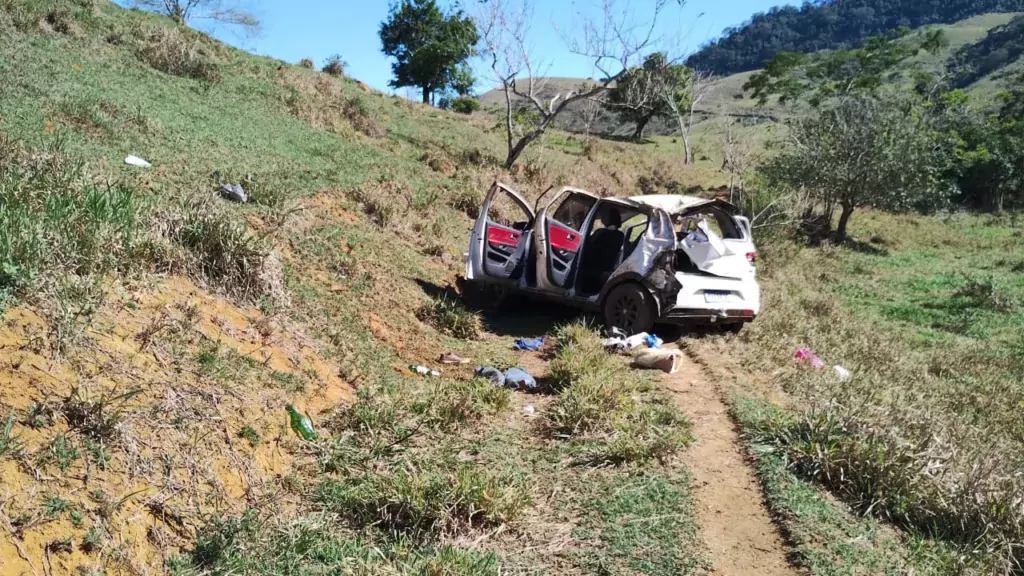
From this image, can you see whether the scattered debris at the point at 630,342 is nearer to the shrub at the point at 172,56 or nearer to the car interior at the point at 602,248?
the car interior at the point at 602,248

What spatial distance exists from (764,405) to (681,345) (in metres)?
2.09

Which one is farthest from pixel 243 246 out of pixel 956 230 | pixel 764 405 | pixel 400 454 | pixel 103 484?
pixel 956 230

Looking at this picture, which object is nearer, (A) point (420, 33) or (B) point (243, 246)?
(B) point (243, 246)

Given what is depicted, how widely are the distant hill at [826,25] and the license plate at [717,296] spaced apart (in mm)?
161686

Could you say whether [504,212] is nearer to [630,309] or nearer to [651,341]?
[630,309]

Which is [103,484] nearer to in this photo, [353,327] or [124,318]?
[124,318]

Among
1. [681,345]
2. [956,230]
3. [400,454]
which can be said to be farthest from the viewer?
[956,230]

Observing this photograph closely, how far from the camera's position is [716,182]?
26.4 meters

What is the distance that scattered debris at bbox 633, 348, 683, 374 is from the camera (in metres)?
6.88

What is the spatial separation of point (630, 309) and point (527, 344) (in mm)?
1351

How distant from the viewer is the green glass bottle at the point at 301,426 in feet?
14.6

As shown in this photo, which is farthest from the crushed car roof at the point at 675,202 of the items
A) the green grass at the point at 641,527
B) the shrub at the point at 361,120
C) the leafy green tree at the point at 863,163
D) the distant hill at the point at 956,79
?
the distant hill at the point at 956,79

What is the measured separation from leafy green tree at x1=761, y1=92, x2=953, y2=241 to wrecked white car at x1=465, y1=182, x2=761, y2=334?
42.2 feet

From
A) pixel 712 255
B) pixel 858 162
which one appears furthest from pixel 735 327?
pixel 858 162
